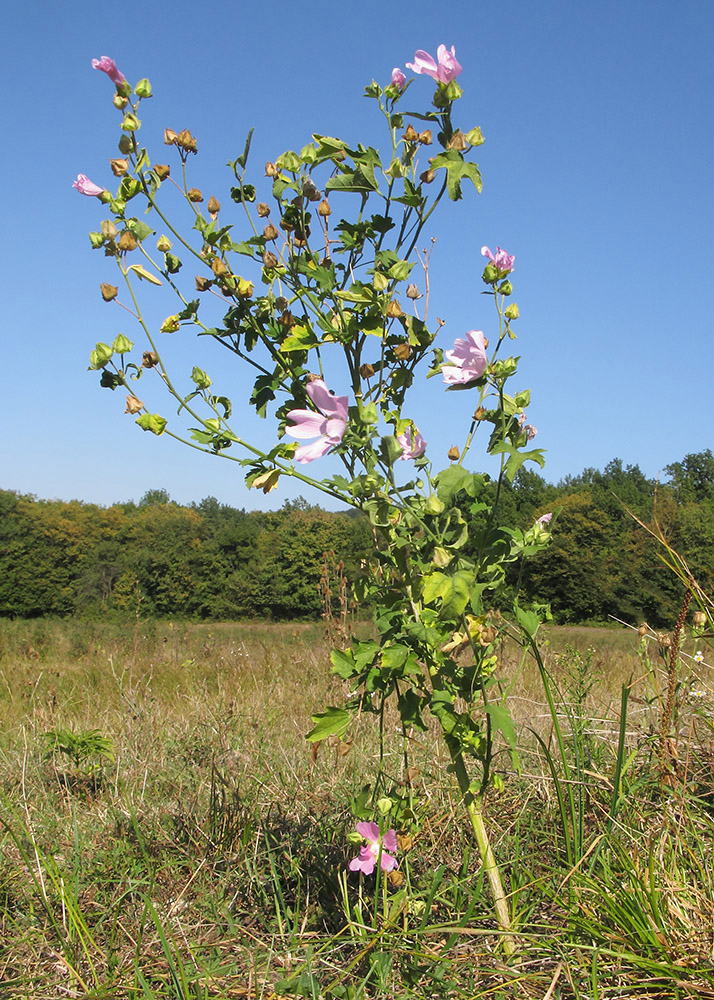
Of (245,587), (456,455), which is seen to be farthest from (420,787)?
(245,587)

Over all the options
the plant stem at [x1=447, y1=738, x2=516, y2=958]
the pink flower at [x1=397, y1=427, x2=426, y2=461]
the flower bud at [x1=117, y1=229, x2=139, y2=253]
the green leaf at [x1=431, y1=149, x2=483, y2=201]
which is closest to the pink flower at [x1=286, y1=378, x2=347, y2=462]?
the pink flower at [x1=397, y1=427, x2=426, y2=461]

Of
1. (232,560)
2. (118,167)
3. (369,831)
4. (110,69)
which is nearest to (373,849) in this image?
(369,831)

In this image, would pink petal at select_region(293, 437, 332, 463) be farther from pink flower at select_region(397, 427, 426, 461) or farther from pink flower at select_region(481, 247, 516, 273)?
pink flower at select_region(481, 247, 516, 273)

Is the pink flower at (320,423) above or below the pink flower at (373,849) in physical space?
above

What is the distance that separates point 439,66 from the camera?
4.25 feet

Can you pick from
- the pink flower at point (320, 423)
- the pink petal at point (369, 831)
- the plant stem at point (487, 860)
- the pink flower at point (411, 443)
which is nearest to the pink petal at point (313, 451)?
the pink flower at point (320, 423)

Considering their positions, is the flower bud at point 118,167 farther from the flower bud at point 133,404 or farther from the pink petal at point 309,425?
the pink petal at point 309,425

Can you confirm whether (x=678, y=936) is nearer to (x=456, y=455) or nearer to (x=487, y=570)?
(x=487, y=570)

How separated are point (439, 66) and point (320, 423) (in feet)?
2.30

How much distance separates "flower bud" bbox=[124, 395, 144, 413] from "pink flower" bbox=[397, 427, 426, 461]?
0.59 m

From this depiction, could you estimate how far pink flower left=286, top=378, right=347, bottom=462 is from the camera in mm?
1216

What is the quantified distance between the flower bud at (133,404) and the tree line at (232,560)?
564 inches

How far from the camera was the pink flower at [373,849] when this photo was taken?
4.97 feet

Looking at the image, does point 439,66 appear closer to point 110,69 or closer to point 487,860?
point 110,69
